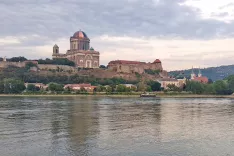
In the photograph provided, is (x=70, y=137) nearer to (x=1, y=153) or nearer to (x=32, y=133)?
(x=32, y=133)

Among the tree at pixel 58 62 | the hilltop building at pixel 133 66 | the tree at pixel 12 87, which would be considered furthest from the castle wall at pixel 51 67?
the tree at pixel 12 87

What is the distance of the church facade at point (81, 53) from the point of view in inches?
4759

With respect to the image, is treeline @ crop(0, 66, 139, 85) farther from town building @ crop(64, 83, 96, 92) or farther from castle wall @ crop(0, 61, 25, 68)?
town building @ crop(64, 83, 96, 92)

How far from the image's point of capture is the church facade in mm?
120875

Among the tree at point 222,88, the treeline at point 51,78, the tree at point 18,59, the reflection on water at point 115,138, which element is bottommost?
the reflection on water at point 115,138

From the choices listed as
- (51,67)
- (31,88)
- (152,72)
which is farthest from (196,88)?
(51,67)

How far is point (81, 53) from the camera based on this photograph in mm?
120750

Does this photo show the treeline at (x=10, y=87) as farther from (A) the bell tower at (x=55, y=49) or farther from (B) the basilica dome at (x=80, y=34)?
(B) the basilica dome at (x=80, y=34)

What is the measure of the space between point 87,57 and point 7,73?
98.3 feet

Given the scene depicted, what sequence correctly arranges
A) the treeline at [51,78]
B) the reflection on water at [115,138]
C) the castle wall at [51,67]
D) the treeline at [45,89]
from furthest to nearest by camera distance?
1. the castle wall at [51,67]
2. the treeline at [51,78]
3. the treeline at [45,89]
4. the reflection on water at [115,138]

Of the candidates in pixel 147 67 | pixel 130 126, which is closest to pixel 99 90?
pixel 147 67

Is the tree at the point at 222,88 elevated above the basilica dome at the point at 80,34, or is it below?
below

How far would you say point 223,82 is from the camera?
93.2 m

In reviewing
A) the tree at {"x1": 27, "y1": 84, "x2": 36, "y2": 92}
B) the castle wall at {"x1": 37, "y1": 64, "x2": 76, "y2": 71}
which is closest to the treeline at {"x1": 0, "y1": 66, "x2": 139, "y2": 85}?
the castle wall at {"x1": 37, "y1": 64, "x2": 76, "y2": 71}
